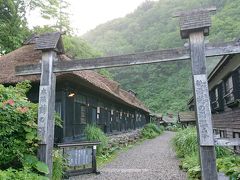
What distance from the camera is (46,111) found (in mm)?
6188

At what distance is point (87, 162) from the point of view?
9141mm

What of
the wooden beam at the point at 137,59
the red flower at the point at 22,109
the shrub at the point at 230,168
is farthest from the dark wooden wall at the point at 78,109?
the shrub at the point at 230,168

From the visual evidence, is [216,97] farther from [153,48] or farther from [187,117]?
[153,48]

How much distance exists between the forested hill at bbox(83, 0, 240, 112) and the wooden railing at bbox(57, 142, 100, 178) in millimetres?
49191

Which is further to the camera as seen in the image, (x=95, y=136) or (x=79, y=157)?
(x=95, y=136)

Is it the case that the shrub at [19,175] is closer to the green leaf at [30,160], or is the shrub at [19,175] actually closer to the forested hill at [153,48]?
the green leaf at [30,160]

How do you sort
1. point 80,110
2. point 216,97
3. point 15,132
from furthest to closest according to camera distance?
1. point 216,97
2. point 80,110
3. point 15,132

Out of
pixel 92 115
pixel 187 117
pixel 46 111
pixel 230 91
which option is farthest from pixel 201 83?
pixel 187 117

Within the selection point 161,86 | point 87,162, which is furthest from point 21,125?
point 161,86

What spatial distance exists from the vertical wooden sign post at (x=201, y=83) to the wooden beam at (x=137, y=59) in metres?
0.21

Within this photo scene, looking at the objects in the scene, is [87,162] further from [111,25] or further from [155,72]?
[111,25]

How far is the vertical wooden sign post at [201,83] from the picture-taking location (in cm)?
501

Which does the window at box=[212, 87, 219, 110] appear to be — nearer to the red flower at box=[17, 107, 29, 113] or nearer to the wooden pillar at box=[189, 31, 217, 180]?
the wooden pillar at box=[189, 31, 217, 180]

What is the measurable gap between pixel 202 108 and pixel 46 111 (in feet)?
11.7
